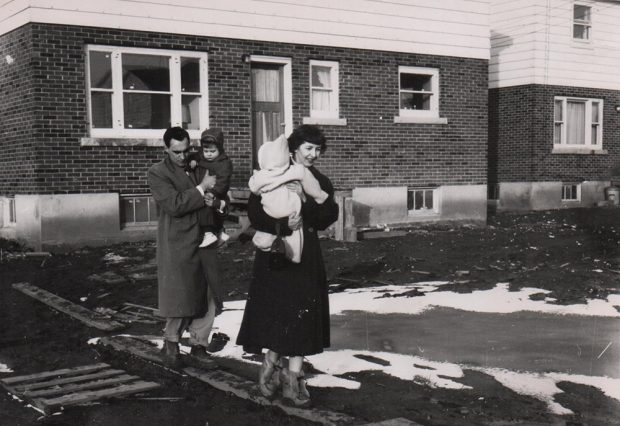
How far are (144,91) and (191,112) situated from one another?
1005 millimetres

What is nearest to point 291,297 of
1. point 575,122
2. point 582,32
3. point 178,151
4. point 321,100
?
point 178,151

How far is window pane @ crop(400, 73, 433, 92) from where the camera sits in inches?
631

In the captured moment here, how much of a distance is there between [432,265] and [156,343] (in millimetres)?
5465

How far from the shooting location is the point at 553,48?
2067cm

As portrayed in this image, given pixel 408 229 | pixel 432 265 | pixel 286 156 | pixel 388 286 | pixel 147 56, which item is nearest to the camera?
pixel 286 156

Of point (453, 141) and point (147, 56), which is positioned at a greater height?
point (147, 56)

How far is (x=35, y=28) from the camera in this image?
11.8 meters

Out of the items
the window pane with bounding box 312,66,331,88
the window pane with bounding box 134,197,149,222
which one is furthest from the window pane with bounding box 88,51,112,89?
the window pane with bounding box 312,66,331,88

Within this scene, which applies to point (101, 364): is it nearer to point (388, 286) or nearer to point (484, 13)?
point (388, 286)

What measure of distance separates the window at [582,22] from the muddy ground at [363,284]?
613 cm

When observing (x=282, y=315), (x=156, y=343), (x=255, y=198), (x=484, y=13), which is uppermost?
(x=484, y=13)

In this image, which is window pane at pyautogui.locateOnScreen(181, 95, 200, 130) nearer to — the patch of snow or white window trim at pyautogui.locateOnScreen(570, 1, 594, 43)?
the patch of snow

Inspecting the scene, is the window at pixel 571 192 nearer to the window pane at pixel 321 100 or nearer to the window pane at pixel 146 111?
the window pane at pixel 321 100

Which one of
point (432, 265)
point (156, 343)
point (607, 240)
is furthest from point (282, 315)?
point (607, 240)
